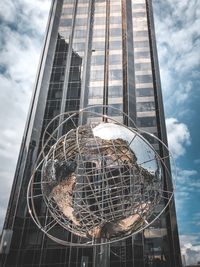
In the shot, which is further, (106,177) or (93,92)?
(93,92)

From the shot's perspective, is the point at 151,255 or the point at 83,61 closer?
the point at 151,255

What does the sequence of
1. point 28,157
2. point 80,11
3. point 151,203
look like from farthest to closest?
point 80,11, point 28,157, point 151,203

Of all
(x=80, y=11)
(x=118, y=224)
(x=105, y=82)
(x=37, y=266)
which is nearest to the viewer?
(x=118, y=224)

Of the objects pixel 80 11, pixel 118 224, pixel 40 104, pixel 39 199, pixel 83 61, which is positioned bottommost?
Answer: pixel 118 224

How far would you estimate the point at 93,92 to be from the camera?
29234mm

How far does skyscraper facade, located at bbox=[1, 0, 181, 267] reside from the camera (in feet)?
68.0

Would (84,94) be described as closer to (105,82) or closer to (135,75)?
(105,82)

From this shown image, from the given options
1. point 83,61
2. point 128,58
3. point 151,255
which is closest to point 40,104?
point 83,61

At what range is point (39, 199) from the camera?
2248 cm

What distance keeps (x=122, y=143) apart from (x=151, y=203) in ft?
5.21

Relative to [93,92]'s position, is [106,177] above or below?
below

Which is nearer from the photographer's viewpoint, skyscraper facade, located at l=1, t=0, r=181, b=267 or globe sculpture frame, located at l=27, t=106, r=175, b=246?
globe sculpture frame, located at l=27, t=106, r=175, b=246

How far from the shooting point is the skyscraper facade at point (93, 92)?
68.0 ft

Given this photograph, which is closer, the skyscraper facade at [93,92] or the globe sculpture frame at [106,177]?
the globe sculpture frame at [106,177]
